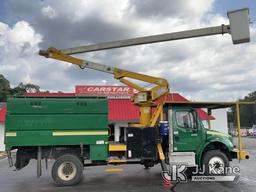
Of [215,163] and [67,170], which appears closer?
[67,170]

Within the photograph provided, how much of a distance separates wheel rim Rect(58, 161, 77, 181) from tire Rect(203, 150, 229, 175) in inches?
178

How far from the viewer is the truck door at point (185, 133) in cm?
1175

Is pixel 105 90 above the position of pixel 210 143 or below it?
above

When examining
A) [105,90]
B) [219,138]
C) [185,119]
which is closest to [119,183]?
[185,119]

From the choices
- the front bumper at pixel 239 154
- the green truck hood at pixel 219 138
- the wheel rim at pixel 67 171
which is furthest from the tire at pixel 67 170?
the front bumper at pixel 239 154

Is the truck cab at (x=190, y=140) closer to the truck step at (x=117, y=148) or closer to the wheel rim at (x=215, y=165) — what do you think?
the wheel rim at (x=215, y=165)

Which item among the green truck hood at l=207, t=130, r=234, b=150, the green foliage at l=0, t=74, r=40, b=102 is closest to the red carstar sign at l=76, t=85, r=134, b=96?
the green truck hood at l=207, t=130, r=234, b=150

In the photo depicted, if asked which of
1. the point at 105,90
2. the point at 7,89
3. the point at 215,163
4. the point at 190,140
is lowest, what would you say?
the point at 215,163

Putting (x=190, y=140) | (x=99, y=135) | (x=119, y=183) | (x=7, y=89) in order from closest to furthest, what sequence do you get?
(x=99, y=135) → (x=119, y=183) → (x=190, y=140) → (x=7, y=89)

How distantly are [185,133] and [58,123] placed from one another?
4.45 m

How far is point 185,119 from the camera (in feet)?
39.1

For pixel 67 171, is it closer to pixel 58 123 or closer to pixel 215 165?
pixel 58 123

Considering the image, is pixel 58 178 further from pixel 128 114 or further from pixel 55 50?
pixel 128 114

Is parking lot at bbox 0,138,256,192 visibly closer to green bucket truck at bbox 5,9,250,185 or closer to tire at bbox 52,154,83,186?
tire at bbox 52,154,83,186
